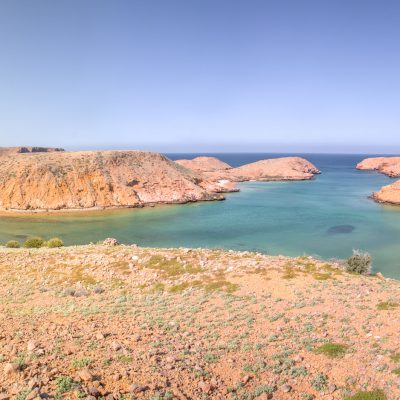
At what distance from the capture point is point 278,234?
46.1 m

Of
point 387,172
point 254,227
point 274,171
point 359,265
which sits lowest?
point 254,227

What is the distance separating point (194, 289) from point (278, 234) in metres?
28.8

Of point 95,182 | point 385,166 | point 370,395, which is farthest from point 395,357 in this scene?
point 385,166

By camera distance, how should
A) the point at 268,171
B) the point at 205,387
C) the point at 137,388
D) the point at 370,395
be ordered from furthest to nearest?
the point at 268,171 → the point at 205,387 → the point at 370,395 → the point at 137,388

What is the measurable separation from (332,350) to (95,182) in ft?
222

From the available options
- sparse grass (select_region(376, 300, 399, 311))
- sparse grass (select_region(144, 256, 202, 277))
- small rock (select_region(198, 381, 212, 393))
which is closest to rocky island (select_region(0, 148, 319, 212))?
sparse grass (select_region(144, 256, 202, 277))

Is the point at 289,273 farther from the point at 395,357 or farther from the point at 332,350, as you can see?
the point at 395,357

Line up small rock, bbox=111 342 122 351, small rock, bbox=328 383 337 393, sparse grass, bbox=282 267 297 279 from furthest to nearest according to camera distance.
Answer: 1. sparse grass, bbox=282 267 297 279
2. small rock, bbox=111 342 122 351
3. small rock, bbox=328 383 337 393

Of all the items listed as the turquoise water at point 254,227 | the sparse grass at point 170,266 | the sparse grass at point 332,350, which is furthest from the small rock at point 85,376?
the turquoise water at point 254,227

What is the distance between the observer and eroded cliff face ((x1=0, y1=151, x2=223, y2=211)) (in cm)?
6900

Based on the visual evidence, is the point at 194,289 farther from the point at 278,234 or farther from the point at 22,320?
the point at 278,234

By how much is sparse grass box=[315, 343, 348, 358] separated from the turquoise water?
782 inches

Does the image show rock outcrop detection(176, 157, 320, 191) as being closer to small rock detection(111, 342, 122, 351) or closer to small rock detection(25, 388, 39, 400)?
small rock detection(111, 342, 122, 351)

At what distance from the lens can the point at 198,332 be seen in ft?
44.5
